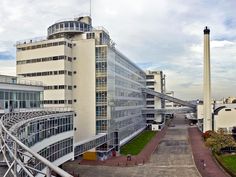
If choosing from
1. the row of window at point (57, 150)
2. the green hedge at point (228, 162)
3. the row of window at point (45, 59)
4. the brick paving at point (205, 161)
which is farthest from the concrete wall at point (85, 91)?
the green hedge at point (228, 162)

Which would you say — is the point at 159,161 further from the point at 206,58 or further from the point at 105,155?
the point at 206,58

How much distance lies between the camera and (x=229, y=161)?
4303 cm

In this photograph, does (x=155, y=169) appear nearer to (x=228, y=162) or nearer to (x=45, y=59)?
(x=228, y=162)

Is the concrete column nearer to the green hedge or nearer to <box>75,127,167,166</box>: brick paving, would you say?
<box>75,127,167,166</box>: brick paving

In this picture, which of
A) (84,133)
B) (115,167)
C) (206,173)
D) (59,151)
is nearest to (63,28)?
(84,133)

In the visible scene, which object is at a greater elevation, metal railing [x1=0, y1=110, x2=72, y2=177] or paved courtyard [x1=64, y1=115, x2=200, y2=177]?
metal railing [x1=0, y1=110, x2=72, y2=177]

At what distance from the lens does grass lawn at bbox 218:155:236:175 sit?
38375 mm

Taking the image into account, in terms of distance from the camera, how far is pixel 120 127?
57.9m

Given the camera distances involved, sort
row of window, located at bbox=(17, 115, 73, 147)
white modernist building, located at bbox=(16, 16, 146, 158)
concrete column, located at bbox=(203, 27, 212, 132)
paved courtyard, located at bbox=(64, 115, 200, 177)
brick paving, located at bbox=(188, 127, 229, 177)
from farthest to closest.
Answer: concrete column, located at bbox=(203, 27, 212, 132), white modernist building, located at bbox=(16, 16, 146, 158), brick paving, located at bbox=(188, 127, 229, 177), paved courtyard, located at bbox=(64, 115, 200, 177), row of window, located at bbox=(17, 115, 73, 147)

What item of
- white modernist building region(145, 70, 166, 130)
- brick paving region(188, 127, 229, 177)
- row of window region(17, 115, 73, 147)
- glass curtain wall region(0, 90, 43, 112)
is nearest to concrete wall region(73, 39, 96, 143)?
glass curtain wall region(0, 90, 43, 112)

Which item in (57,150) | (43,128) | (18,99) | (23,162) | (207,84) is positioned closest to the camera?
(23,162)

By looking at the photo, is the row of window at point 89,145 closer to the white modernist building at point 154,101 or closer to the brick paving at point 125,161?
the brick paving at point 125,161

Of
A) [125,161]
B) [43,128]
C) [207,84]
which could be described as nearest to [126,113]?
[207,84]

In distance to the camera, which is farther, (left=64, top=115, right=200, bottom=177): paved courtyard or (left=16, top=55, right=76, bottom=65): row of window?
(left=16, top=55, right=76, bottom=65): row of window
